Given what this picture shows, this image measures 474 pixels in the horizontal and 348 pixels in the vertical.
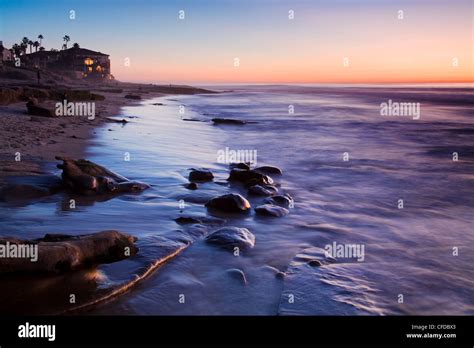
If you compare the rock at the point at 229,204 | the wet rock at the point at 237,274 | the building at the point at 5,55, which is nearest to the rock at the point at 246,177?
the rock at the point at 229,204

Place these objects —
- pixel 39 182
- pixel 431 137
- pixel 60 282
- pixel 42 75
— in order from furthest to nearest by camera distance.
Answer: pixel 42 75 → pixel 431 137 → pixel 39 182 → pixel 60 282

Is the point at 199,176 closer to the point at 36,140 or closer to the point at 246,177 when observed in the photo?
the point at 246,177

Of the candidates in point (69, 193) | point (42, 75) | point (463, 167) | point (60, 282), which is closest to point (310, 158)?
point (463, 167)

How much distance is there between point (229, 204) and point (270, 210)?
67cm

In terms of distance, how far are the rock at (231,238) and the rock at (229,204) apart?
1156 millimetres

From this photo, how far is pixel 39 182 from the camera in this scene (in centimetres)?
736

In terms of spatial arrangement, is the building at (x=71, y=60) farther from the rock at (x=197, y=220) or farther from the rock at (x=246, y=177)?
Result: the rock at (x=197, y=220)

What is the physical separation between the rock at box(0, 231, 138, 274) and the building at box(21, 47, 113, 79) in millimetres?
74246

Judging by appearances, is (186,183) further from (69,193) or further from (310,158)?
(310,158)

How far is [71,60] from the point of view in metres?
77.3

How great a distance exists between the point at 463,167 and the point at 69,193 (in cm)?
1162

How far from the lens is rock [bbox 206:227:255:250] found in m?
5.32

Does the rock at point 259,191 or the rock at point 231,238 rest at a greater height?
the rock at point 259,191

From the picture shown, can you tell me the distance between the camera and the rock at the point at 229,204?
6.87 m
